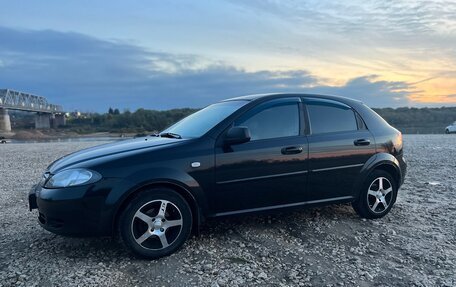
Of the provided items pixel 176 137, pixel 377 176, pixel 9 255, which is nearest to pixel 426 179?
pixel 377 176

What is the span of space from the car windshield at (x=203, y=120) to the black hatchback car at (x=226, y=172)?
0.03 m

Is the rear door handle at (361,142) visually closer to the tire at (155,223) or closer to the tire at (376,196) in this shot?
the tire at (376,196)

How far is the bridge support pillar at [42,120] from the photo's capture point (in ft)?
316

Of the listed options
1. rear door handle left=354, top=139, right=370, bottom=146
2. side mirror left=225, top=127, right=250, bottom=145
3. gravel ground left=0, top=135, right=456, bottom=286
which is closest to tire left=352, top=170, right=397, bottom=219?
gravel ground left=0, top=135, right=456, bottom=286

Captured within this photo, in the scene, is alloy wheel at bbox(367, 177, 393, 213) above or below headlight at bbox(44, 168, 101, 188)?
below

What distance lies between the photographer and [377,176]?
5.21 m

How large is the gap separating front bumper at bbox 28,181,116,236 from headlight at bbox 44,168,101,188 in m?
0.06

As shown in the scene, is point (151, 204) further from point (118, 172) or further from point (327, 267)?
point (327, 267)

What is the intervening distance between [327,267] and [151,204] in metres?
1.87

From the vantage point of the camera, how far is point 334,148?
4840mm

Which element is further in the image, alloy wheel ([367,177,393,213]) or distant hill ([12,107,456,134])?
distant hill ([12,107,456,134])

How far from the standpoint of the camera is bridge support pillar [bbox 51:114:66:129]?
3853 inches

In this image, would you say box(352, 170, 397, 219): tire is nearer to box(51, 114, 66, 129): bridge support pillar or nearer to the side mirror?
the side mirror

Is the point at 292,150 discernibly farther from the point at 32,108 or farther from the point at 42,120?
the point at 42,120
